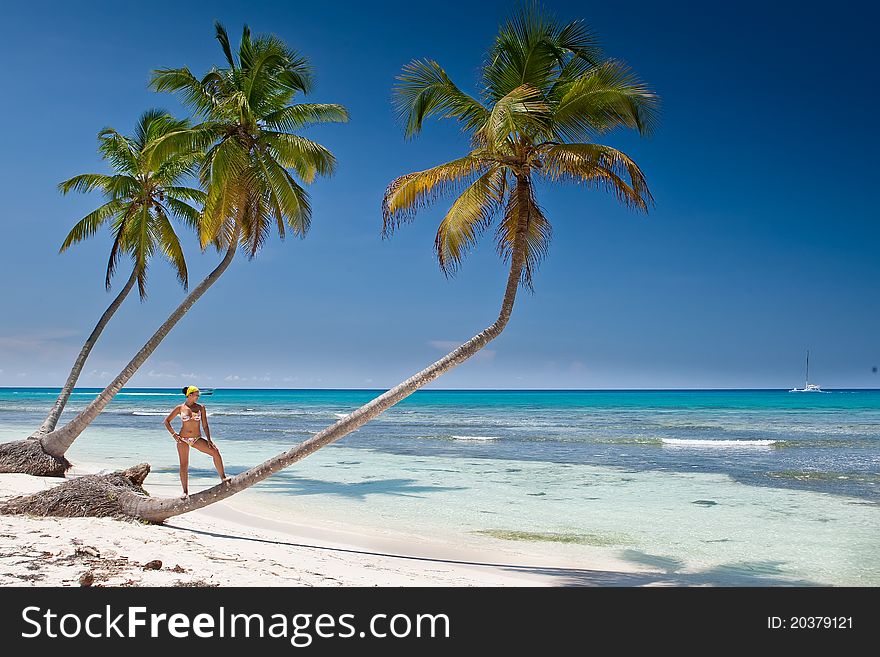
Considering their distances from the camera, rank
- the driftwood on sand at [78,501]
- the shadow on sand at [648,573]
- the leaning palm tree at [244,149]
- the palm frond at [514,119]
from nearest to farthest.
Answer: the shadow on sand at [648,573] < the palm frond at [514,119] < the driftwood on sand at [78,501] < the leaning palm tree at [244,149]

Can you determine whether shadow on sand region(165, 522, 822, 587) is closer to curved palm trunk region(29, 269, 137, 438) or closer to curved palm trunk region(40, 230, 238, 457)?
curved palm trunk region(40, 230, 238, 457)

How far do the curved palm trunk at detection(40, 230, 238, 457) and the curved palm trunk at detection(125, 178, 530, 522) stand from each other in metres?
4.57

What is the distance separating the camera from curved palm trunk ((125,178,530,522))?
7.89m

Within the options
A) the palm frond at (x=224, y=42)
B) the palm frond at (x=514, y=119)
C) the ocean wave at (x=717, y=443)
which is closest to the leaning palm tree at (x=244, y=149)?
the palm frond at (x=224, y=42)

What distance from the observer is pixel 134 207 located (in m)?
15.2

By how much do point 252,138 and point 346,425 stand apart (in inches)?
286

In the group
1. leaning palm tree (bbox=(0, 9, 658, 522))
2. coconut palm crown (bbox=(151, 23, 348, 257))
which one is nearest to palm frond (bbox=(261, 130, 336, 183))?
coconut palm crown (bbox=(151, 23, 348, 257))

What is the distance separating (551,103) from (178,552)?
7.54m

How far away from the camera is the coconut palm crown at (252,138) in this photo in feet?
39.4

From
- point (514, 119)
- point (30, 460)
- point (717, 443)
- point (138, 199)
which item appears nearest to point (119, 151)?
point (138, 199)

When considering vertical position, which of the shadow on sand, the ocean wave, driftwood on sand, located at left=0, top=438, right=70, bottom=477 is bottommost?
the ocean wave

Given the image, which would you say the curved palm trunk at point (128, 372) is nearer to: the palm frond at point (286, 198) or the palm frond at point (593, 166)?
the palm frond at point (286, 198)

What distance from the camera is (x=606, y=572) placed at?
25.6 feet

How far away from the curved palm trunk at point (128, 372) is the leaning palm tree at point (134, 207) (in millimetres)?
655
